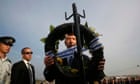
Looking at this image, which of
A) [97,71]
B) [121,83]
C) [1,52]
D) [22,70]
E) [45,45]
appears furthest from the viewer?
[121,83]

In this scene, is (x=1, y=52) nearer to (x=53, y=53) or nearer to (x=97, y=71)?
(x=53, y=53)

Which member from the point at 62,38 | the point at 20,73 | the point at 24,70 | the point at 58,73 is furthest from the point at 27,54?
the point at 58,73

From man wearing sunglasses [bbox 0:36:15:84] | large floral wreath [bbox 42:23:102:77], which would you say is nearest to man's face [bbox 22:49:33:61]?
man wearing sunglasses [bbox 0:36:15:84]

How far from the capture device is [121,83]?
1054 inches

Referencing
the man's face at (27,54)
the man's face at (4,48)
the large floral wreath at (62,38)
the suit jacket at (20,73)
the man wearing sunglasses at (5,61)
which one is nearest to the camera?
the large floral wreath at (62,38)

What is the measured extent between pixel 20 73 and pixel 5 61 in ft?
3.09

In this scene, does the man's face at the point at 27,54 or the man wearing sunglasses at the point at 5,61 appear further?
the man's face at the point at 27,54

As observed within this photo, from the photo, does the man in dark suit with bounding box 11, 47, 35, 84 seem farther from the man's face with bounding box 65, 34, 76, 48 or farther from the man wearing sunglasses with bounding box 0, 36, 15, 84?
the man's face with bounding box 65, 34, 76, 48

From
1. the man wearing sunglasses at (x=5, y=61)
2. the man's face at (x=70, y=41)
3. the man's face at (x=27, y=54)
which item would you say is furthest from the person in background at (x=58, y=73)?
the man's face at (x=27, y=54)

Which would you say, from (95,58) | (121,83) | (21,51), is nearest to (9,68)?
(21,51)

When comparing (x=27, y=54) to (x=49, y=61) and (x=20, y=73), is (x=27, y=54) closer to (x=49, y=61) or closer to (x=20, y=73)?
(x=20, y=73)

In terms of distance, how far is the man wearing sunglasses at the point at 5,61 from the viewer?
5871 millimetres

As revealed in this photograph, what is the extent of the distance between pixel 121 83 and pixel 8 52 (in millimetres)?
22240

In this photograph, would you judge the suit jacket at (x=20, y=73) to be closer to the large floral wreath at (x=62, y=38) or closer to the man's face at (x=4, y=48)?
the man's face at (x=4, y=48)
